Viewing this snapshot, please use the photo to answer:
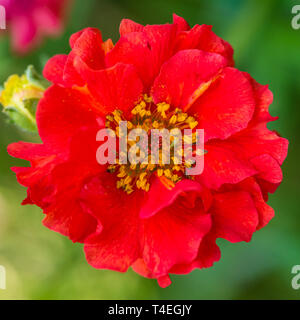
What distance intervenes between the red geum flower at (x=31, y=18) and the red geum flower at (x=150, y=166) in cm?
61

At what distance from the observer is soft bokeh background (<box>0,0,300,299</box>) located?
1.63 meters

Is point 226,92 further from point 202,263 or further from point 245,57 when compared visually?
point 245,57

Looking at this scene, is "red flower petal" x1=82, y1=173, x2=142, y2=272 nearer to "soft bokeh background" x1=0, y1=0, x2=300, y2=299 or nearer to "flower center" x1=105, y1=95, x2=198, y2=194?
"flower center" x1=105, y1=95, x2=198, y2=194

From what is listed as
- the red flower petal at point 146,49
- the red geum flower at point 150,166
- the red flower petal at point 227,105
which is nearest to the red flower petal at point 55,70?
the red geum flower at point 150,166

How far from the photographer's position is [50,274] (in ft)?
5.78

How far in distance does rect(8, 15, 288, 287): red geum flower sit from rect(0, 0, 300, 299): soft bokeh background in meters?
0.71

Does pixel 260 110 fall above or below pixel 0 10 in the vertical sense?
below

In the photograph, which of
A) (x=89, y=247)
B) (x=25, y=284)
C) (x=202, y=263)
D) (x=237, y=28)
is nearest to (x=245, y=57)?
(x=237, y=28)

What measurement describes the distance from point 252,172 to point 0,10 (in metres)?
1.06

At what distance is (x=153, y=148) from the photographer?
1.00m

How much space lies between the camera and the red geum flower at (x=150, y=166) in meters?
0.89

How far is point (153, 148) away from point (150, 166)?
0.05 m

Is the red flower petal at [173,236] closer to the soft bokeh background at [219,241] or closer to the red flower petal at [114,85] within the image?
the red flower petal at [114,85]

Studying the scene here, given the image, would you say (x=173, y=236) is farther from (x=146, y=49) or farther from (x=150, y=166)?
(x=146, y=49)
